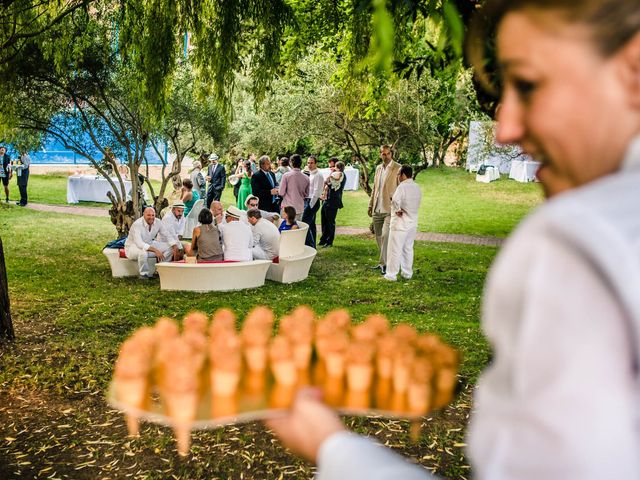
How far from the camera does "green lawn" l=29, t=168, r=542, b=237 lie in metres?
21.5

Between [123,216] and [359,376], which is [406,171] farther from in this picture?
[359,376]

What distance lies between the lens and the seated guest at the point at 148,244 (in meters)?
12.2

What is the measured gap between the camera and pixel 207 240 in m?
11.5

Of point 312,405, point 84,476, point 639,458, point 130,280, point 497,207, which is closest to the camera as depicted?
point 639,458

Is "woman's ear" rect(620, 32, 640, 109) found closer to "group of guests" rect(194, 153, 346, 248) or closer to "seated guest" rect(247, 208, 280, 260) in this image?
"seated guest" rect(247, 208, 280, 260)

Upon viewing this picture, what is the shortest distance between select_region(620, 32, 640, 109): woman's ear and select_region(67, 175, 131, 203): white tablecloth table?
87.1 feet

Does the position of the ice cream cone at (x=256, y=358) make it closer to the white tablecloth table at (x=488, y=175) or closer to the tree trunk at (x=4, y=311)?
the tree trunk at (x=4, y=311)

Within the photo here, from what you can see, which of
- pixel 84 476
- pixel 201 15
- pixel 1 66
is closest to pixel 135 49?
pixel 201 15

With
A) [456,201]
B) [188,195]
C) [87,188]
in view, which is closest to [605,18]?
[188,195]

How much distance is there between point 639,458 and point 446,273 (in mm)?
12732

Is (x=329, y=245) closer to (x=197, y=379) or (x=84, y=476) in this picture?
(x=84, y=476)

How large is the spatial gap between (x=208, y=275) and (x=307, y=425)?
1005 centimetres

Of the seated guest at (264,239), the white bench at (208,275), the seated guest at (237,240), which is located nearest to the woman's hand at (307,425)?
the white bench at (208,275)

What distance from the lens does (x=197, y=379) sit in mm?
1560
